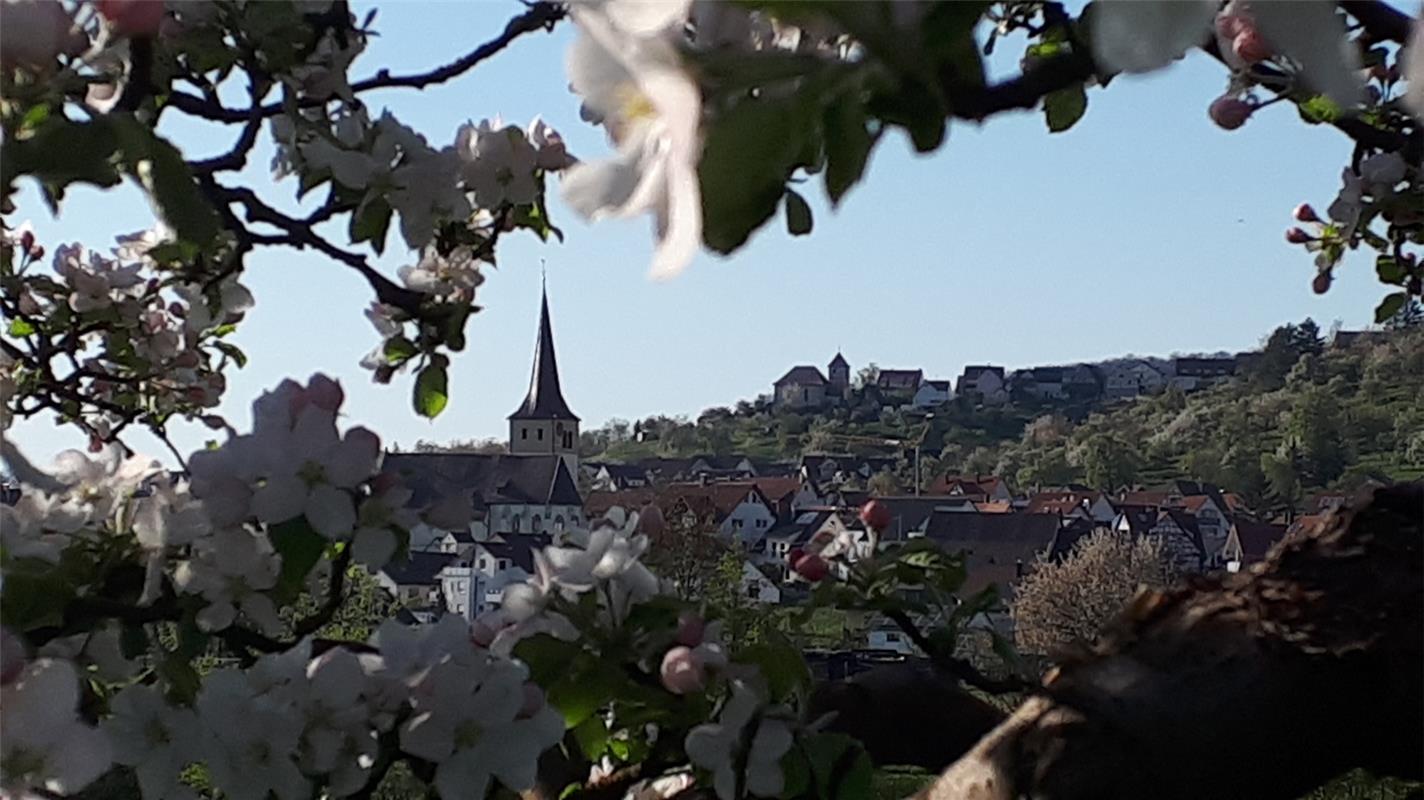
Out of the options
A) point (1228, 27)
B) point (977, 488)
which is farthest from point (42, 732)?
point (977, 488)

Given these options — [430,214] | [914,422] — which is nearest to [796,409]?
[914,422]

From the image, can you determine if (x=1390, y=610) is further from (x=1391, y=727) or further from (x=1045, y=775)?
(x=1045, y=775)

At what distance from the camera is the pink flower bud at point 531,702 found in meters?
0.94

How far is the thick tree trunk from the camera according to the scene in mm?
1011

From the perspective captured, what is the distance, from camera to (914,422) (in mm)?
36562

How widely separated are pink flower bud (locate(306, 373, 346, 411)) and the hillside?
1.49 metres

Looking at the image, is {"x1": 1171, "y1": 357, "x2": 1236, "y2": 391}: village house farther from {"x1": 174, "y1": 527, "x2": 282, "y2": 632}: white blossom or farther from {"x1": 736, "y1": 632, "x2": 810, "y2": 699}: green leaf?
{"x1": 174, "y1": 527, "x2": 282, "y2": 632}: white blossom

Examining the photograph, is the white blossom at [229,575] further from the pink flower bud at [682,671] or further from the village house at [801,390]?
the village house at [801,390]

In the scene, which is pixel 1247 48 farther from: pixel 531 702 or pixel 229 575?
pixel 229 575

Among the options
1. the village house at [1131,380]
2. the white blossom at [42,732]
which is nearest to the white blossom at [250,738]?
the white blossom at [42,732]

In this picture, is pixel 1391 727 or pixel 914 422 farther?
pixel 914 422

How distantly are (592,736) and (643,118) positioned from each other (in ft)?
2.35

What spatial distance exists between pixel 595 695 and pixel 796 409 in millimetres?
42107

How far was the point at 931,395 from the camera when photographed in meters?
43.4
